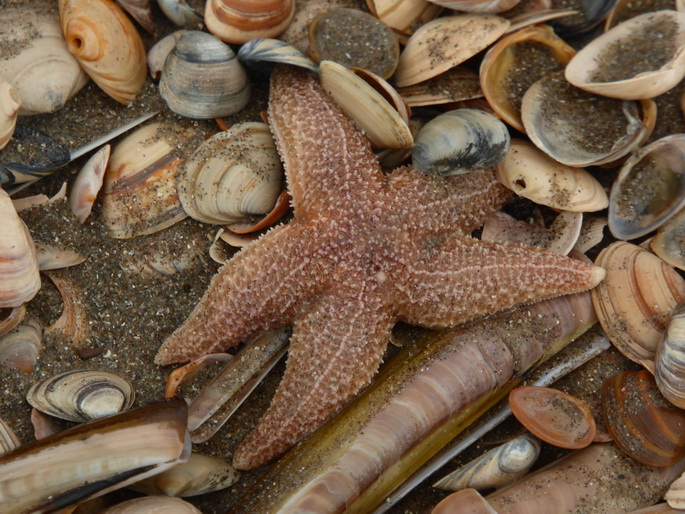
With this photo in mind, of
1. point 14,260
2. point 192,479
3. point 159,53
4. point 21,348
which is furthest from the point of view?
point 159,53

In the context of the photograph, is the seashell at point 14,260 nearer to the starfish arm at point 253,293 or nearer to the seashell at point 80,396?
the seashell at point 80,396

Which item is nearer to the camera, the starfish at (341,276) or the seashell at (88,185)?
the starfish at (341,276)

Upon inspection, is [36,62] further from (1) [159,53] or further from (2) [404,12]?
(2) [404,12]

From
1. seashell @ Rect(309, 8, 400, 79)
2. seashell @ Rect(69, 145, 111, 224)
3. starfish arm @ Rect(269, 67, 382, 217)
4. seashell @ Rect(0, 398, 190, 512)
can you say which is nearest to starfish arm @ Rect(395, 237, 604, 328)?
starfish arm @ Rect(269, 67, 382, 217)

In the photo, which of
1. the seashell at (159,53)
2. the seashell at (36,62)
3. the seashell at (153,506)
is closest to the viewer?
the seashell at (153,506)

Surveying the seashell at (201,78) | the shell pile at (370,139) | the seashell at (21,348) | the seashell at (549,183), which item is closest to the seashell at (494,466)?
the shell pile at (370,139)

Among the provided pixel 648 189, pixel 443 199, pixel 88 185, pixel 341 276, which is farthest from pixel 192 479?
pixel 648 189

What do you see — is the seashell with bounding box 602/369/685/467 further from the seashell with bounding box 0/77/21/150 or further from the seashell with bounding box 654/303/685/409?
the seashell with bounding box 0/77/21/150
